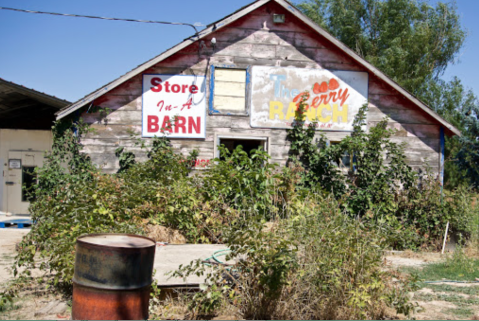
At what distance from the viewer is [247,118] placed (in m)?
10.9

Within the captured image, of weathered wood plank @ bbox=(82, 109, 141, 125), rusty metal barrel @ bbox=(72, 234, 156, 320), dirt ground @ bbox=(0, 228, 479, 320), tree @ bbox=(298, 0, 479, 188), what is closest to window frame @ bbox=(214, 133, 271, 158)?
weathered wood plank @ bbox=(82, 109, 141, 125)

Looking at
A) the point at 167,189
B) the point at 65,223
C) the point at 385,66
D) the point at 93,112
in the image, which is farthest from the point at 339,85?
the point at 385,66

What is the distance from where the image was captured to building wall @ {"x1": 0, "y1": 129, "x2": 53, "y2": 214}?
14.0 metres

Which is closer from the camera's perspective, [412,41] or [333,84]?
[333,84]

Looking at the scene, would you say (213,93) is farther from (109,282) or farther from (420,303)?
(109,282)

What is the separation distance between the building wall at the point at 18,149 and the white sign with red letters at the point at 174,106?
5038 mm

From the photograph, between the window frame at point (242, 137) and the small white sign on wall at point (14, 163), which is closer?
the window frame at point (242, 137)

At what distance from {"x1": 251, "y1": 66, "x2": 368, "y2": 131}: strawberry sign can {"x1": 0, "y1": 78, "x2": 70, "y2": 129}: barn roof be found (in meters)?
5.43

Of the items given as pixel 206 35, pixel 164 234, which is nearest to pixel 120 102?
pixel 206 35

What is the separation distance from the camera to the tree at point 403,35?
24922mm

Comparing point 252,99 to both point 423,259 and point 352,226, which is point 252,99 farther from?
point 352,226

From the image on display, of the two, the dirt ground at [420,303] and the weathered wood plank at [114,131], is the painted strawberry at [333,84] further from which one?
the dirt ground at [420,303]

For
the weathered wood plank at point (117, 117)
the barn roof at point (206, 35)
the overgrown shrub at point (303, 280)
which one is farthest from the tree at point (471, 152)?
the overgrown shrub at point (303, 280)

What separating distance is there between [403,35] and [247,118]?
18.3 metres
